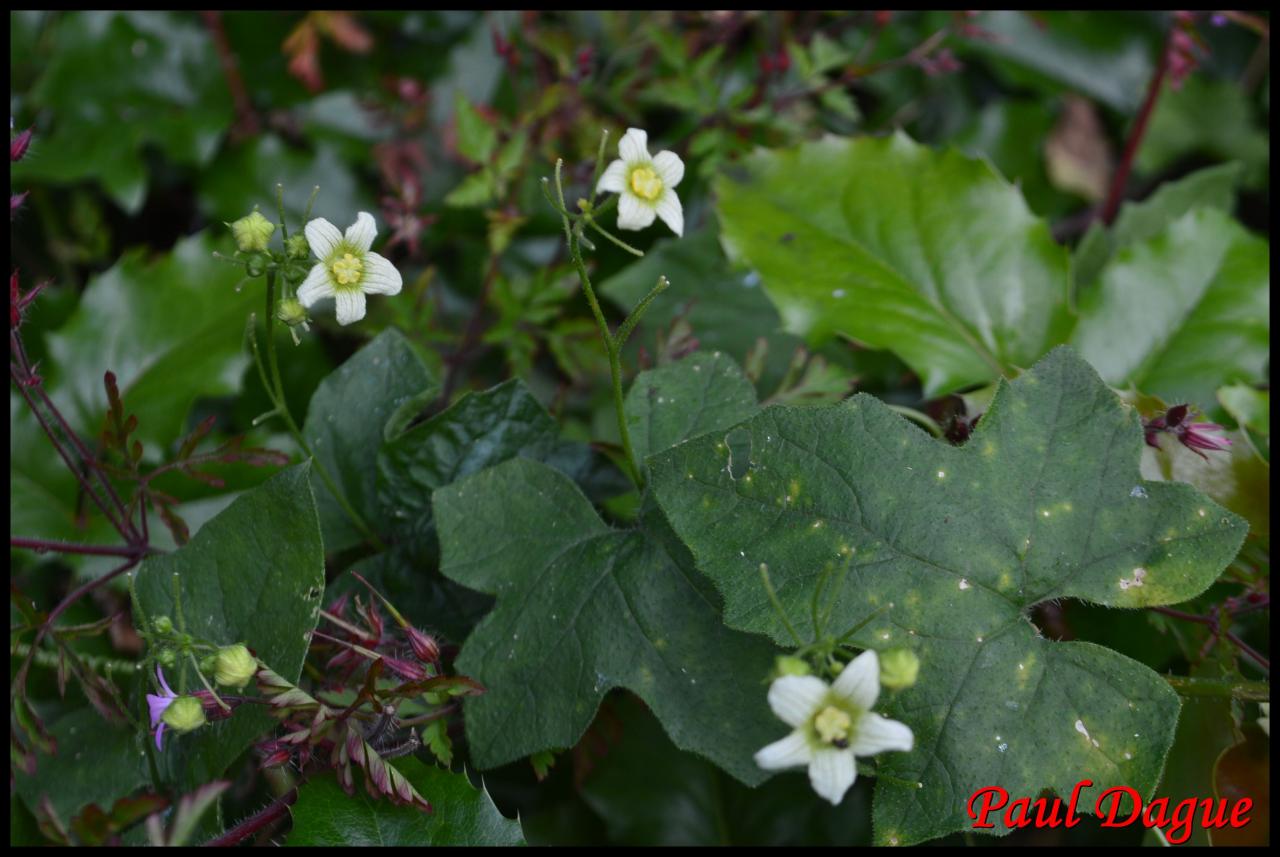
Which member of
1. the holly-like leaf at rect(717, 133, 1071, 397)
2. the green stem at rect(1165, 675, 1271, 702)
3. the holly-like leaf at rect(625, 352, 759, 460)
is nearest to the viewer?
the green stem at rect(1165, 675, 1271, 702)

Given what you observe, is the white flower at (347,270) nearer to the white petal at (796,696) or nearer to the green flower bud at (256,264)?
the green flower bud at (256,264)

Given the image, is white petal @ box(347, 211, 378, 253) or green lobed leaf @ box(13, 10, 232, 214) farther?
green lobed leaf @ box(13, 10, 232, 214)

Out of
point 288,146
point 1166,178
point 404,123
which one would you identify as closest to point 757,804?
point 404,123

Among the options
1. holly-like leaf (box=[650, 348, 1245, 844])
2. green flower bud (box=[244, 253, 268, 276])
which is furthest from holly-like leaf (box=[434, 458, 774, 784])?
green flower bud (box=[244, 253, 268, 276])

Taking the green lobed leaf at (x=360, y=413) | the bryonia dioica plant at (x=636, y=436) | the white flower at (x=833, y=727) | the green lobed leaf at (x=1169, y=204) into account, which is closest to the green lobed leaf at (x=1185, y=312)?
the bryonia dioica plant at (x=636, y=436)

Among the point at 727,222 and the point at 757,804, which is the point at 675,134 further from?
the point at 757,804

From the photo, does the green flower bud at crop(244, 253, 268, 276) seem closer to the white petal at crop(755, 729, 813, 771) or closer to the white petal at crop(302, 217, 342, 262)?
the white petal at crop(302, 217, 342, 262)

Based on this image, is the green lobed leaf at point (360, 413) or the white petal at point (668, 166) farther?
the green lobed leaf at point (360, 413)
